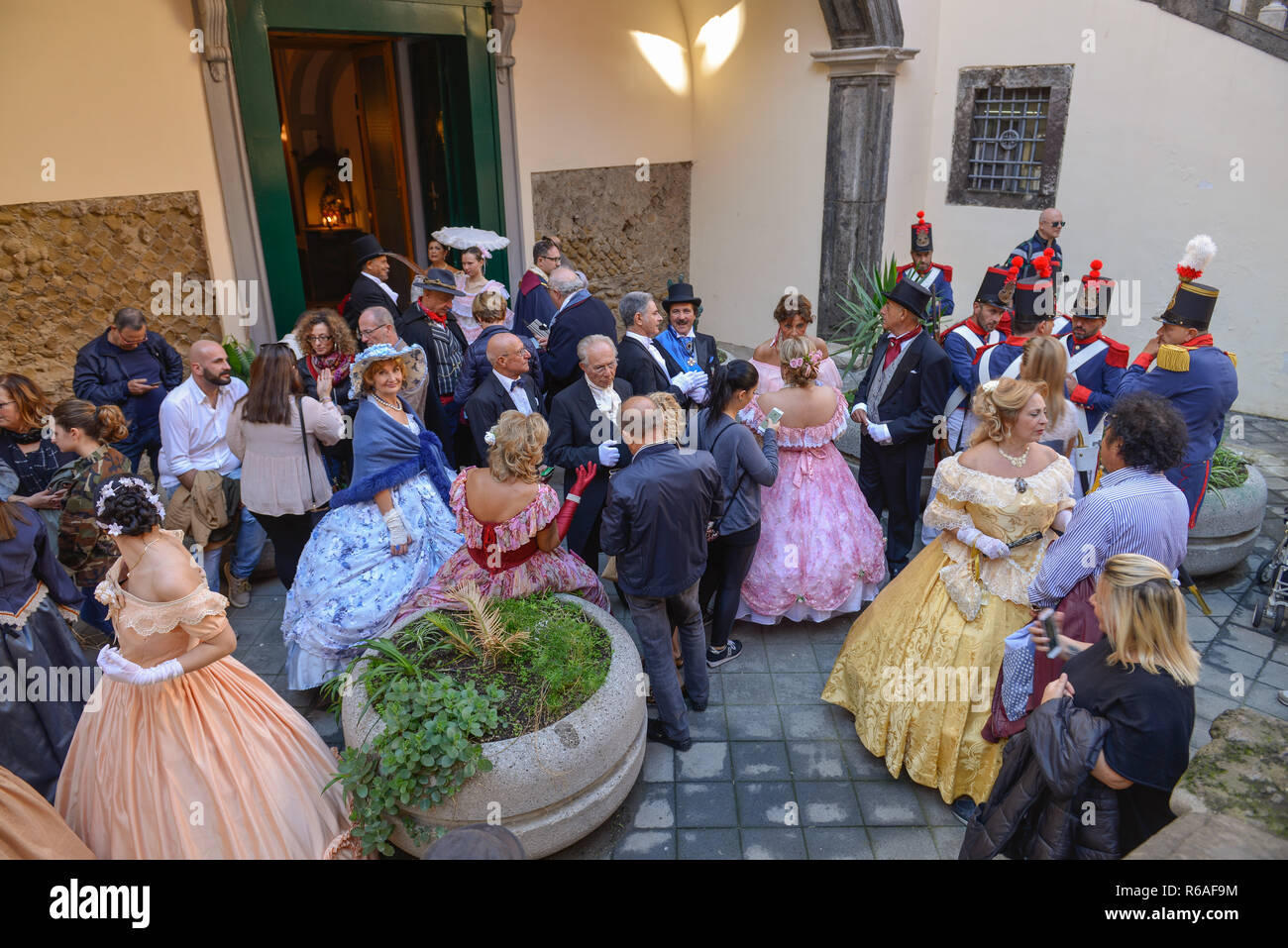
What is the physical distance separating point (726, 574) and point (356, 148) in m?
10.5

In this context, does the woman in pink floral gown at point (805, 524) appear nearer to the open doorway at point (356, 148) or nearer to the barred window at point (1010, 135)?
the barred window at point (1010, 135)

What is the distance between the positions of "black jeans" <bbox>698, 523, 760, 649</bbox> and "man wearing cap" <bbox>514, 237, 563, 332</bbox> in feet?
9.20

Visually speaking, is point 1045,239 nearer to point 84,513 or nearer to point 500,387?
point 500,387

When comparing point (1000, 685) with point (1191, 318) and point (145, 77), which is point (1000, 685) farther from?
point (145, 77)

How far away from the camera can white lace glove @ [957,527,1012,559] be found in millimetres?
3904

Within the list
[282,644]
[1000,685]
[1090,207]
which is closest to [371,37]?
[282,644]

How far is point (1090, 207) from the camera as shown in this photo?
29.9 ft

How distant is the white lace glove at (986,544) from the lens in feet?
12.8

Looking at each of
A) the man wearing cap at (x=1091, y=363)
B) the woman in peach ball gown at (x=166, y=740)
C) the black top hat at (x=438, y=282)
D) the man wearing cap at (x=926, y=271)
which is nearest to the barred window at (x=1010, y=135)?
the man wearing cap at (x=926, y=271)

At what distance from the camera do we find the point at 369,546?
4.68 meters

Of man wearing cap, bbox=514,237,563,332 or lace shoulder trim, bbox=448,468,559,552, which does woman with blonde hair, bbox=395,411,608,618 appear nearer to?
lace shoulder trim, bbox=448,468,559,552

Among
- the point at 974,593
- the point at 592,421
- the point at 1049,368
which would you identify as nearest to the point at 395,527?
the point at 592,421

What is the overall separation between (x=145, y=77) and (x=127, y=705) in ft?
17.9

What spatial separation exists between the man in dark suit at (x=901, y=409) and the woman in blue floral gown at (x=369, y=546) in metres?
2.82
